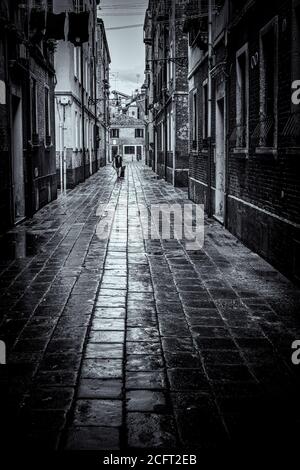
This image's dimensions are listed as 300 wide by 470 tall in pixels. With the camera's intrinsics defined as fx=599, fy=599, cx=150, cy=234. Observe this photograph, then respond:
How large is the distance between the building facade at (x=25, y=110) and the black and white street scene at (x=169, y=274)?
0.06 m

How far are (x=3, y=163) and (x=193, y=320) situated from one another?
7.11 meters

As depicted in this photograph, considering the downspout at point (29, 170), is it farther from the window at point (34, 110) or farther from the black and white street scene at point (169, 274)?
the window at point (34, 110)

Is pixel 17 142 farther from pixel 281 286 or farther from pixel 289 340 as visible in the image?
pixel 289 340

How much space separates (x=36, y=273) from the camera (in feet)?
27.1

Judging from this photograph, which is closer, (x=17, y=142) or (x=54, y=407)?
(x=54, y=407)

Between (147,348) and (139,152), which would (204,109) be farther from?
(139,152)

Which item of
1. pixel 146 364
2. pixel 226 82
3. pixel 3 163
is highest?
pixel 226 82

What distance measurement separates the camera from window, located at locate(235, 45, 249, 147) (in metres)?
11.1

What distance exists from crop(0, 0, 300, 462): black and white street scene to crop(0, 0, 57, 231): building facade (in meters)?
0.06

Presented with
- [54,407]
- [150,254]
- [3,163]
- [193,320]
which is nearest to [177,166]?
[3,163]

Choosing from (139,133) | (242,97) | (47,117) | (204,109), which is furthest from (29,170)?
(139,133)

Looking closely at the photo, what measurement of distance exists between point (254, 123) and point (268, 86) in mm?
838

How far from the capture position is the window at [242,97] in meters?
11.1

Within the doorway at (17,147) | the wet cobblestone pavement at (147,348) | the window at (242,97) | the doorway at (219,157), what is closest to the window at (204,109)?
the doorway at (219,157)
